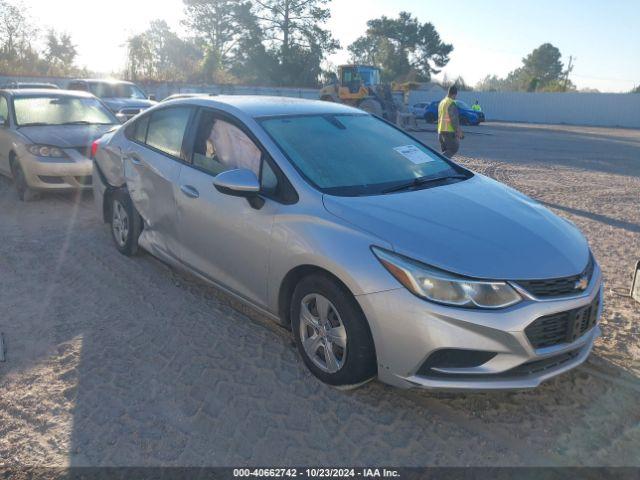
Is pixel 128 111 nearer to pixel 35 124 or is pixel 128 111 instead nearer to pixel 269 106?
pixel 35 124

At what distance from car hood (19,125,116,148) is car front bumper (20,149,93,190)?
0.20 m

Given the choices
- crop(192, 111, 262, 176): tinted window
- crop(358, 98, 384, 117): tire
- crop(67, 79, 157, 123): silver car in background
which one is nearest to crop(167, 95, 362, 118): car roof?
crop(192, 111, 262, 176): tinted window

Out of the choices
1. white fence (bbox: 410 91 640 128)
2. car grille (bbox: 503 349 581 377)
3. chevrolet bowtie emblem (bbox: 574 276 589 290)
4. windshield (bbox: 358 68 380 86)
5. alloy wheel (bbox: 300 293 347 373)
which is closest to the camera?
car grille (bbox: 503 349 581 377)

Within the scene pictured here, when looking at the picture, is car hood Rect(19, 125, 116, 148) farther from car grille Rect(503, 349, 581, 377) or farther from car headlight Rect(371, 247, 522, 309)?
car grille Rect(503, 349, 581, 377)

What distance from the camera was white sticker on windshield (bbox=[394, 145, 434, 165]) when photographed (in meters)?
4.09

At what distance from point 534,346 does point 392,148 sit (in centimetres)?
192

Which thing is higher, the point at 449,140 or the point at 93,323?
the point at 449,140

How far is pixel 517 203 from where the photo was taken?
3.68 meters

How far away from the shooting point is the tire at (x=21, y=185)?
7551 millimetres

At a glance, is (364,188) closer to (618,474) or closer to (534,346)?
(534,346)

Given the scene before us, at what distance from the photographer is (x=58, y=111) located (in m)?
8.30

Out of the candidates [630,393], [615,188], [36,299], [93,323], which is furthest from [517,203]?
[615,188]

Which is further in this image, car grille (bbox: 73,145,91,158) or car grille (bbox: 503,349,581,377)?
car grille (bbox: 73,145,91,158)

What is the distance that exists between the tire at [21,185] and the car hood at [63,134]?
0.47 m
